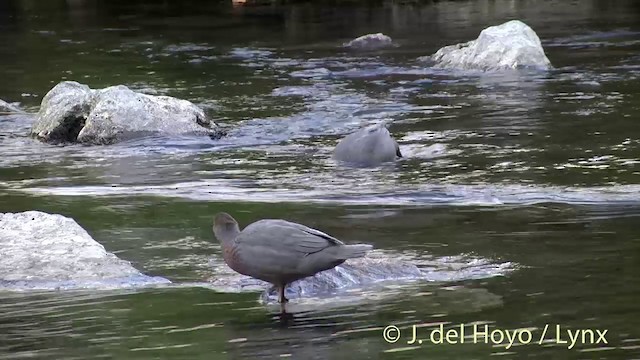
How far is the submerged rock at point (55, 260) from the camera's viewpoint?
655 centimetres

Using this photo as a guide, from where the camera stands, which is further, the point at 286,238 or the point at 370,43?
the point at 370,43

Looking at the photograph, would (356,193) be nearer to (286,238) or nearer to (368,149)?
(368,149)

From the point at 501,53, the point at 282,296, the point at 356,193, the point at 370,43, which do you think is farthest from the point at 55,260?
the point at 370,43

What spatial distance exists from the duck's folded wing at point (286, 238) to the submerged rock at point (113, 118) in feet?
22.0

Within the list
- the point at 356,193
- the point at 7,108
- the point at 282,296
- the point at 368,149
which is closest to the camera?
the point at 282,296

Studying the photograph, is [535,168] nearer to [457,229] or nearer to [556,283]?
[457,229]

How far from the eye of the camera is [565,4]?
2627 centimetres

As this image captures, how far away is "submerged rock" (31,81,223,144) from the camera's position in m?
12.5

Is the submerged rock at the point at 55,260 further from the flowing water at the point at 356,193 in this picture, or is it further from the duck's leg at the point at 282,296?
the duck's leg at the point at 282,296

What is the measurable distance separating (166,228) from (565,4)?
1937 cm

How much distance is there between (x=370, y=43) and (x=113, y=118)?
27.1 feet

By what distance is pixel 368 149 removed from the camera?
35.4ft

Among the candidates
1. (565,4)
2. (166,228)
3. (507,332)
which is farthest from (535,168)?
(565,4)

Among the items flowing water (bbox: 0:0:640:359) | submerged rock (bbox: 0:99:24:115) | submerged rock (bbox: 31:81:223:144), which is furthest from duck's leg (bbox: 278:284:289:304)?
submerged rock (bbox: 0:99:24:115)
